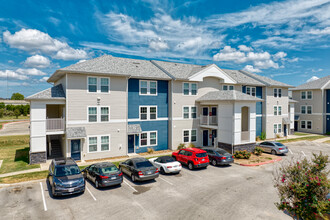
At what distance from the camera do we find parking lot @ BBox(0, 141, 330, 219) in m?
10.1

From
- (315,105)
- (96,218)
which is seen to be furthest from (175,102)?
(315,105)

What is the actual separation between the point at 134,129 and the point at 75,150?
243 inches

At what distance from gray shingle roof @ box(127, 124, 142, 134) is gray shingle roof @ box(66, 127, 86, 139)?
4.61 m

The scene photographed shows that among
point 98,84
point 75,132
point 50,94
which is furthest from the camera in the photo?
point 98,84

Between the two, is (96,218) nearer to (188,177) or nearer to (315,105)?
(188,177)

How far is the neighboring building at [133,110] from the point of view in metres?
19.3

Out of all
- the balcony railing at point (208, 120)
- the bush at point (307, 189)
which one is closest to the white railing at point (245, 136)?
the balcony railing at point (208, 120)

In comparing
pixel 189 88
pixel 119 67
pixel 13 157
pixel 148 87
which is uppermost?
pixel 119 67

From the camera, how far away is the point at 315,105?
1570 inches

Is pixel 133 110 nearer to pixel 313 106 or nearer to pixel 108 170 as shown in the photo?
pixel 108 170

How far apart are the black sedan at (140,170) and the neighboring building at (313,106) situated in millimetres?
39252

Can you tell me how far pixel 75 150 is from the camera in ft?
64.8

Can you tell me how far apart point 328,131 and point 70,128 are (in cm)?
4457

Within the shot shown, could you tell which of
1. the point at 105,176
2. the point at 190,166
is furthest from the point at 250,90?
the point at 105,176
